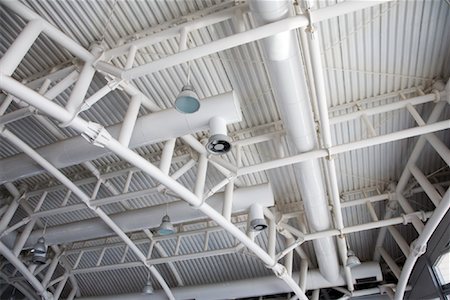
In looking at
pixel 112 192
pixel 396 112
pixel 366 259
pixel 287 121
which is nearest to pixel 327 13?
pixel 287 121

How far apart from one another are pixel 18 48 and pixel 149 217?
289 inches

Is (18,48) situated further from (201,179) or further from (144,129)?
(201,179)

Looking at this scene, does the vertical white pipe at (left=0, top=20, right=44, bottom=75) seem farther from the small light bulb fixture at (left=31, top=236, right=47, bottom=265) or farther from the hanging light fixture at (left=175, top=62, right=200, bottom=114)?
the small light bulb fixture at (left=31, top=236, right=47, bottom=265)

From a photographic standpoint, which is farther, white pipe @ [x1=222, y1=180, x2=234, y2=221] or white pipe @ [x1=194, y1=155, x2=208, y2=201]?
white pipe @ [x1=222, y1=180, x2=234, y2=221]

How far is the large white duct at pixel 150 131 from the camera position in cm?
807

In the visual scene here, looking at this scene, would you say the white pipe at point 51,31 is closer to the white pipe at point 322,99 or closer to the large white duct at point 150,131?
the large white duct at point 150,131

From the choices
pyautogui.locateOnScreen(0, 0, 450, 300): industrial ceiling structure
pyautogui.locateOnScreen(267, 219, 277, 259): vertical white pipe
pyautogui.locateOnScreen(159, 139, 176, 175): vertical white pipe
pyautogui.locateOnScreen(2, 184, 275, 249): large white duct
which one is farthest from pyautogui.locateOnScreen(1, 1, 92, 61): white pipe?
pyautogui.locateOnScreen(267, 219, 277, 259): vertical white pipe

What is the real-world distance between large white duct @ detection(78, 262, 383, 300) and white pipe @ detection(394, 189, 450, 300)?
6.54ft

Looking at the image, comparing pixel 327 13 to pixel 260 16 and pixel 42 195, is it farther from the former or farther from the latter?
pixel 42 195

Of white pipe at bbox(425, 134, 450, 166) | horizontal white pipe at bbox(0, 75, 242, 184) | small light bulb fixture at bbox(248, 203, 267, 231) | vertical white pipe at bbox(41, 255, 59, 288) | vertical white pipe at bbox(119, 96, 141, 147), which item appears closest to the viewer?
vertical white pipe at bbox(119, 96, 141, 147)

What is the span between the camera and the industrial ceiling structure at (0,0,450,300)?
23.7 ft

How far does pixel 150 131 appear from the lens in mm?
8641

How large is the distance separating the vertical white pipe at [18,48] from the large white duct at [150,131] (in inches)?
112

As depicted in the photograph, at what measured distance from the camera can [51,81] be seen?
8.98 metres
